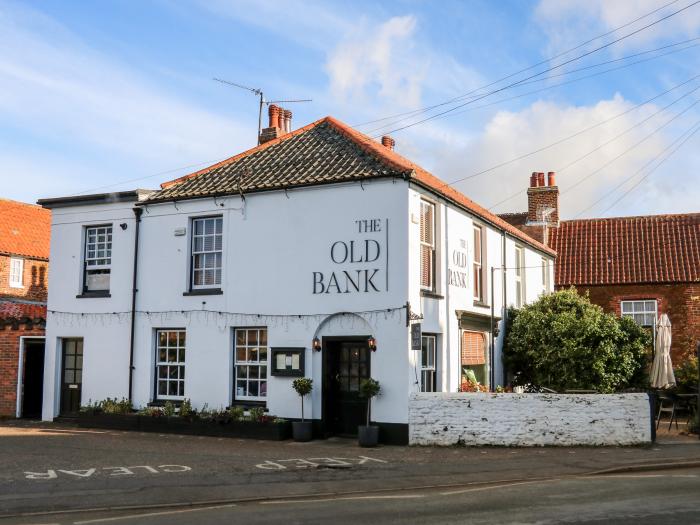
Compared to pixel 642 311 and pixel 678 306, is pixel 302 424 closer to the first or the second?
pixel 642 311

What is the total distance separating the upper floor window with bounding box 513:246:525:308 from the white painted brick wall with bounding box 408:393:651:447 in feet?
31.1

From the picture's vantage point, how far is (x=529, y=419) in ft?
53.4

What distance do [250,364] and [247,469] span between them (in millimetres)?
5734

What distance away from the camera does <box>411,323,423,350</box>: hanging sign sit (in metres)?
16.9

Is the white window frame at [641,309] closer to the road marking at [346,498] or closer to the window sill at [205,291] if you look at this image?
the window sill at [205,291]

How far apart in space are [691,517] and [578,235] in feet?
84.8

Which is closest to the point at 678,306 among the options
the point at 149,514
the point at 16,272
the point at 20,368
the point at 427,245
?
the point at 427,245

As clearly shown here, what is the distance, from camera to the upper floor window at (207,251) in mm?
19828

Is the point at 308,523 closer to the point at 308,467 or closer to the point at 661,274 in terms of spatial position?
the point at 308,467

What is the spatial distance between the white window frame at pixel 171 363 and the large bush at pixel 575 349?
9.67m

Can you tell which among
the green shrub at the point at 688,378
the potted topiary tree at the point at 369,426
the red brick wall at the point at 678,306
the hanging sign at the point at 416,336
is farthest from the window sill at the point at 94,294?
the red brick wall at the point at 678,306

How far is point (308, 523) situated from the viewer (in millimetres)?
9070

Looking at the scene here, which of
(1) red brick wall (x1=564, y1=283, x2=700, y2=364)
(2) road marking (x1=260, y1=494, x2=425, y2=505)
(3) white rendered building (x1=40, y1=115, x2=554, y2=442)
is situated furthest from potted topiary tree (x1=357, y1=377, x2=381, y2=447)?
(1) red brick wall (x1=564, y1=283, x2=700, y2=364)

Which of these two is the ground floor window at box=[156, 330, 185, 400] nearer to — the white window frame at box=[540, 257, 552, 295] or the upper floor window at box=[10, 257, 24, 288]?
the white window frame at box=[540, 257, 552, 295]
